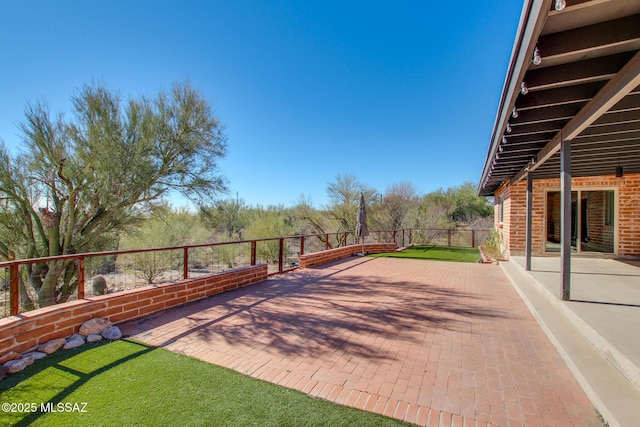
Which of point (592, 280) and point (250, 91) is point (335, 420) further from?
point (250, 91)

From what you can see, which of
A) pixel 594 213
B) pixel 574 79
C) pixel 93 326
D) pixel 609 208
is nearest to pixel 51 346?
pixel 93 326

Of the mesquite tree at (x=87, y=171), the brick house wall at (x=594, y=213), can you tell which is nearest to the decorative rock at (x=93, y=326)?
the mesquite tree at (x=87, y=171)

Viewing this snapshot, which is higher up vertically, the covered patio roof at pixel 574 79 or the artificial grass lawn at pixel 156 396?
the covered patio roof at pixel 574 79

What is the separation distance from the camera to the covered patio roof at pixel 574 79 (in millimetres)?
1954

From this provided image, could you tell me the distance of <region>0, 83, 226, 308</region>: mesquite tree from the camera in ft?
23.1

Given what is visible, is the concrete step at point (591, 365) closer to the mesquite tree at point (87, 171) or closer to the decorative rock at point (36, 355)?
the decorative rock at point (36, 355)

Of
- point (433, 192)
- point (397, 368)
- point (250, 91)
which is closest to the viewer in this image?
point (397, 368)

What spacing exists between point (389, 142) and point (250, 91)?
8.78 m

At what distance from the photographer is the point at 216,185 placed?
9484 millimetres

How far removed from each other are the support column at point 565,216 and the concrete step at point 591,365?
29 centimetres

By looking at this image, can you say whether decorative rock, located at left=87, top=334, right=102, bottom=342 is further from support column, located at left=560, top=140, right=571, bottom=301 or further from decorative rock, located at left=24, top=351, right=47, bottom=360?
support column, located at left=560, top=140, right=571, bottom=301

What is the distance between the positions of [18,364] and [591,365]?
4.96 meters

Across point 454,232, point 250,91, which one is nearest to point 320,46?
point 250,91

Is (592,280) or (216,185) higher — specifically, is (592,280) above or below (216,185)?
below
